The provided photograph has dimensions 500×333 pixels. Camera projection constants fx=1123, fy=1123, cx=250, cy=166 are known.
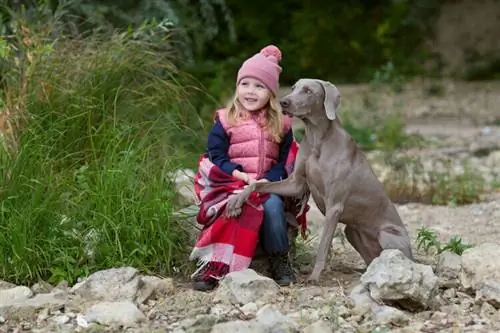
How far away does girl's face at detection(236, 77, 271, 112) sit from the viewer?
5711 mm

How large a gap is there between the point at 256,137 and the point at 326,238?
0.64 meters

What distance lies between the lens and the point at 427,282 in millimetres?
4988

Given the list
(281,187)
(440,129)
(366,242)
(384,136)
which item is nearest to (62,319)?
(281,187)

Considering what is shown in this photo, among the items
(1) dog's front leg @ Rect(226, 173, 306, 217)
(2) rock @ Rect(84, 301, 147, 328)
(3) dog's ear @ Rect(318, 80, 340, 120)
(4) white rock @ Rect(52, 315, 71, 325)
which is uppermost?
(3) dog's ear @ Rect(318, 80, 340, 120)

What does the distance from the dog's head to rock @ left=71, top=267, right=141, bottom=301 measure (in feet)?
3.59

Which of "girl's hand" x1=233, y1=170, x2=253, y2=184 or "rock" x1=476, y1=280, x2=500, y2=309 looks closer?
"rock" x1=476, y1=280, x2=500, y2=309

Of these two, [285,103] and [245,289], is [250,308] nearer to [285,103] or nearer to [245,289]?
[245,289]

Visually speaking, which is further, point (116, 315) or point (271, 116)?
point (271, 116)

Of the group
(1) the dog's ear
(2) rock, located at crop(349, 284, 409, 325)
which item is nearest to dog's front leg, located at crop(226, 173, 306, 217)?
(1) the dog's ear

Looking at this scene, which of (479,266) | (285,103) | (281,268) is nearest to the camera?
(479,266)

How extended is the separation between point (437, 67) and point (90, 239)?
43.5ft

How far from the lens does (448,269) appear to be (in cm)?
558

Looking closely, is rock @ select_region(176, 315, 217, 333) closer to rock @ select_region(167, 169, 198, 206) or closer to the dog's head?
the dog's head

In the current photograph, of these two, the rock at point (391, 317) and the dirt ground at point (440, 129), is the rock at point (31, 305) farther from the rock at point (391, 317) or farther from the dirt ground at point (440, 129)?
the rock at point (391, 317)
